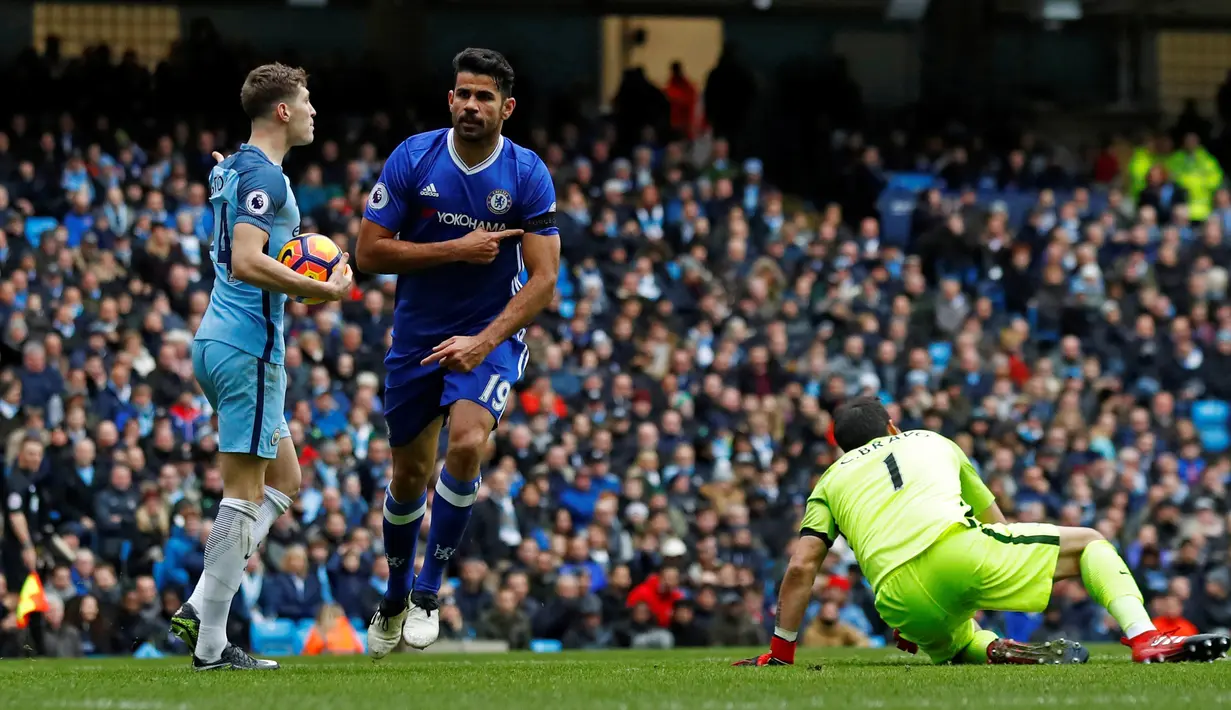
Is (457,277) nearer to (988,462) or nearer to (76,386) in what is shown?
(76,386)

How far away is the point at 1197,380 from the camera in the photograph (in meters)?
22.2

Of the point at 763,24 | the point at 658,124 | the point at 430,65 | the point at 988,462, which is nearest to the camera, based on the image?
the point at 988,462

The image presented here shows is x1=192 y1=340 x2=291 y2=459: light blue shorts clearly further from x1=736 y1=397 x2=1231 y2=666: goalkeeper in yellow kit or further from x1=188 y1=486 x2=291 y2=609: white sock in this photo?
x1=736 y1=397 x2=1231 y2=666: goalkeeper in yellow kit

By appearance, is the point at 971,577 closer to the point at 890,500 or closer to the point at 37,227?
the point at 890,500

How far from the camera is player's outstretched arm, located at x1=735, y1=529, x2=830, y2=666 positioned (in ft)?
30.0

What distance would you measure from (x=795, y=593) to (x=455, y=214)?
250 centimetres

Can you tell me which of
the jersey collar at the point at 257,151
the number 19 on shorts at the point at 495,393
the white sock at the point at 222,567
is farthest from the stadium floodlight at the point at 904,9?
the white sock at the point at 222,567

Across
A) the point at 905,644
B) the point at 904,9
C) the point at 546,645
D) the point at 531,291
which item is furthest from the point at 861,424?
the point at 904,9

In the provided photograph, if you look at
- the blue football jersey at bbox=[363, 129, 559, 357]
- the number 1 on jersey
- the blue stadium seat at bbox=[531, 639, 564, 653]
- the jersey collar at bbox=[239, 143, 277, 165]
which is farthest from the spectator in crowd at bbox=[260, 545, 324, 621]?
the number 1 on jersey

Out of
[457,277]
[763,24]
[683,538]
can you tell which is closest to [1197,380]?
[683,538]

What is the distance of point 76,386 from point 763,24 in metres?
15.2

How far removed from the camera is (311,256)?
8727 millimetres

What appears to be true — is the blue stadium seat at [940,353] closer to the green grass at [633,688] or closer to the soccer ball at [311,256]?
the green grass at [633,688]

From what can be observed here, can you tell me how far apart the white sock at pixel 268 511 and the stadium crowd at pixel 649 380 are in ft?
23.3
